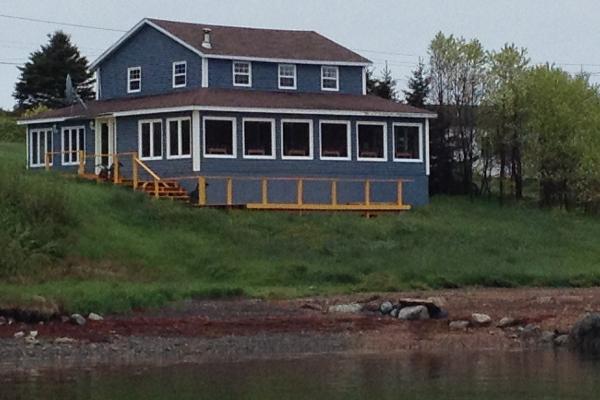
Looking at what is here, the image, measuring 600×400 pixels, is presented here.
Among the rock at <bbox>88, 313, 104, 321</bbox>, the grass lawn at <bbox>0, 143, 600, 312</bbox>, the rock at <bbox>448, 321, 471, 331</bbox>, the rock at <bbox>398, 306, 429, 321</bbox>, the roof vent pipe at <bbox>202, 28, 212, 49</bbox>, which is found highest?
the roof vent pipe at <bbox>202, 28, 212, 49</bbox>

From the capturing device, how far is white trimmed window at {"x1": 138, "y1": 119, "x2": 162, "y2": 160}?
60.0 metres

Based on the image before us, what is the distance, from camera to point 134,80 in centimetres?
6431

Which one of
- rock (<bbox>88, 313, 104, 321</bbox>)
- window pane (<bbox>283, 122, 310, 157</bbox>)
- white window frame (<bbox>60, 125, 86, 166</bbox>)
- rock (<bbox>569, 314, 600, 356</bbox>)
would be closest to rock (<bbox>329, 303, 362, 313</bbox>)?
rock (<bbox>88, 313, 104, 321</bbox>)

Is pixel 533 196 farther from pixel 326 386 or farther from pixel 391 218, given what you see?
pixel 326 386

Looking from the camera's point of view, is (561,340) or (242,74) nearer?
(561,340)

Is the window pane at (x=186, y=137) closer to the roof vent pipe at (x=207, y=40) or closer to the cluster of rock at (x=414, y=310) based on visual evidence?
the roof vent pipe at (x=207, y=40)

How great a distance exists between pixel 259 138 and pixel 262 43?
686cm

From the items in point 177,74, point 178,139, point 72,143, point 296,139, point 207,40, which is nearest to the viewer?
point 178,139

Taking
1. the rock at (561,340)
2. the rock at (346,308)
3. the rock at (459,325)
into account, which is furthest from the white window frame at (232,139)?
the rock at (561,340)

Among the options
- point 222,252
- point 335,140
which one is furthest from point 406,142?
point 222,252

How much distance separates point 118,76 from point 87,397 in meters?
39.2

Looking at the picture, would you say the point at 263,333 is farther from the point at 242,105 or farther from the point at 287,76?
the point at 287,76

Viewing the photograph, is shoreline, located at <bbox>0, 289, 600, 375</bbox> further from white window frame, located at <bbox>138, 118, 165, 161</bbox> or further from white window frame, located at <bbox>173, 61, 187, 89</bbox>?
white window frame, located at <bbox>173, 61, 187, 89</bbox>

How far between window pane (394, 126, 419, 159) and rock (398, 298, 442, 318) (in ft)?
75.0
